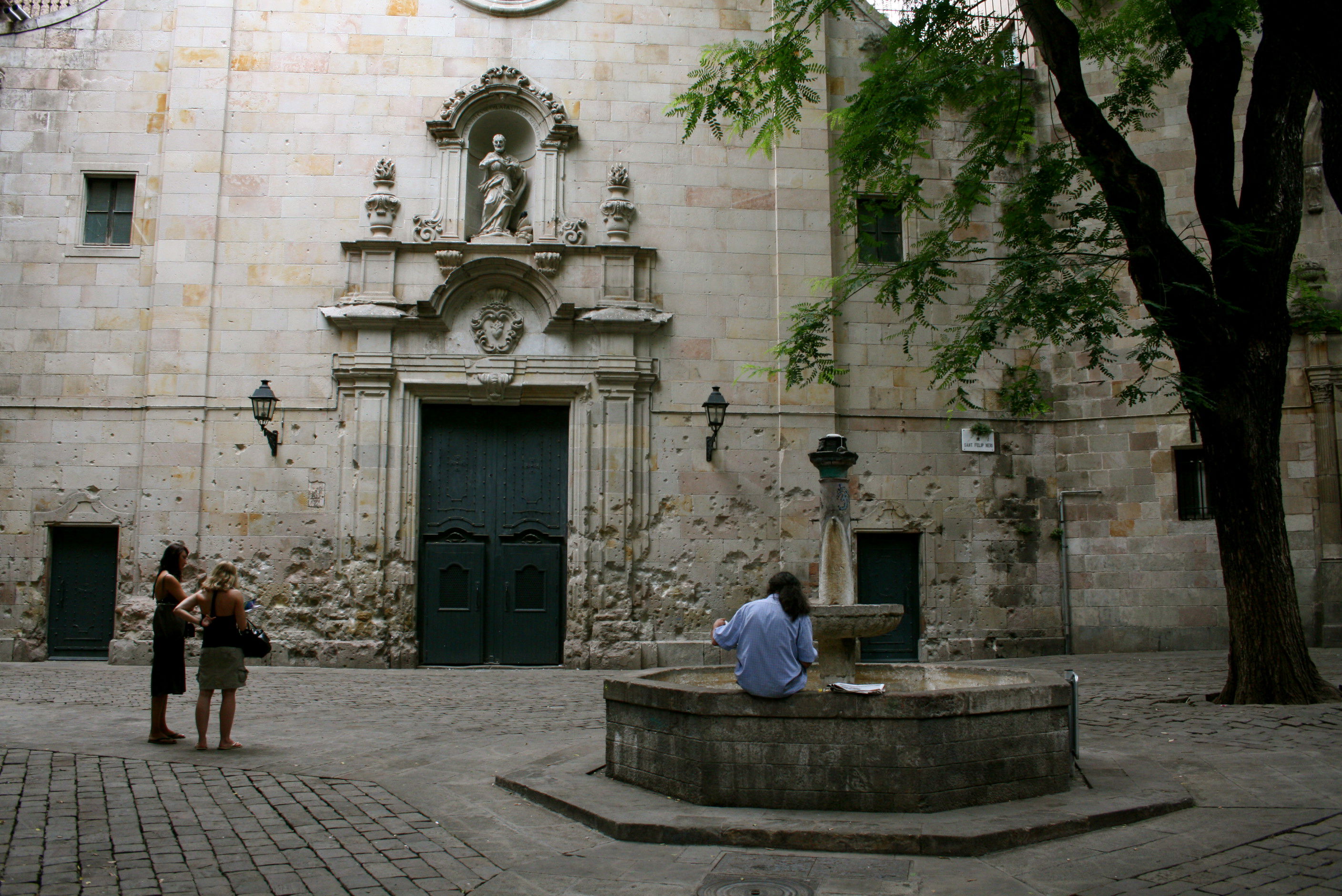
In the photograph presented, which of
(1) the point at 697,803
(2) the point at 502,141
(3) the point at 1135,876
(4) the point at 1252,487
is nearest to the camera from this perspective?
(3) the point at 1135,876

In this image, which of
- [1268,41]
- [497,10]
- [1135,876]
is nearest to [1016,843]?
[1135,876]

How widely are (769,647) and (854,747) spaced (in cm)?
72

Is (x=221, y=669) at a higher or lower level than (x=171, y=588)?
lower

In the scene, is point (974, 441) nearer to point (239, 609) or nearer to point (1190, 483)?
point (1190, 483)

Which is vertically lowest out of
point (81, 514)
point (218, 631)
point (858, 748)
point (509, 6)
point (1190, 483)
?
point (858, 748)

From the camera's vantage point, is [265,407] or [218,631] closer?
[218,631]

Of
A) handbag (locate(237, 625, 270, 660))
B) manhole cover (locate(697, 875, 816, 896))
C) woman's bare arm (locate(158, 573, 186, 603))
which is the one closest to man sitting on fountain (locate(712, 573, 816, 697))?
manhole cover (locate(697, 875, 816, 896))

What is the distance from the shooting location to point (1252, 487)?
9102 millimetres

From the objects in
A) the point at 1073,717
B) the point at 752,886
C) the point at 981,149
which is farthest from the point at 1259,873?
the point at 981,149

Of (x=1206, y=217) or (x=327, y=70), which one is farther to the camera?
(x=327, y=70)

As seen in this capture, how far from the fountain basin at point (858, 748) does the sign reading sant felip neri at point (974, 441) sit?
9.06 m

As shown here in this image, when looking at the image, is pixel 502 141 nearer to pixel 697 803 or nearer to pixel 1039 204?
pixel 1039 204

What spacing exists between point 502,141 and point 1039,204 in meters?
7.73

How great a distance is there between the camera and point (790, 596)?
5.61 metres
